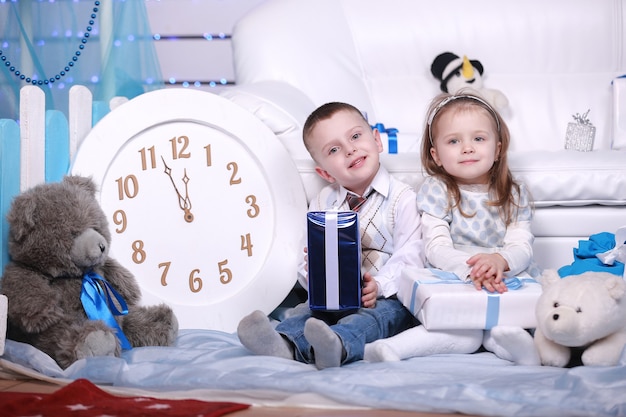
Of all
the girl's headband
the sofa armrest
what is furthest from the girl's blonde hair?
the sofa armrest

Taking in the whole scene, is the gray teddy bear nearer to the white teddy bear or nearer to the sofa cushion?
the white teddy bear

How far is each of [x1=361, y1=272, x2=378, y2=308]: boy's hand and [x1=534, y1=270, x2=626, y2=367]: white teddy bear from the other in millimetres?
350

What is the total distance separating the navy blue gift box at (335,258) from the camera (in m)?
1.50

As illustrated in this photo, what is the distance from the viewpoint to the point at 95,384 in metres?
1.31

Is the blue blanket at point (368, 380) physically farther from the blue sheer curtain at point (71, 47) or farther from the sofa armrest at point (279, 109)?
the blue sheer curtain at point (71, 47)

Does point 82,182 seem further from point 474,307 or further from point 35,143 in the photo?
point 474,307

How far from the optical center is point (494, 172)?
69.9 inches

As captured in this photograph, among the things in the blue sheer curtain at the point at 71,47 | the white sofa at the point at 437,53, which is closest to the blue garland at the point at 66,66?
the blue sheer curtain at the point at 71,47

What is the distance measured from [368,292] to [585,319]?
0.45m

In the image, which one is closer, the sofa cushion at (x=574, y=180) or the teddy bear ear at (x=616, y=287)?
the teddy bear ear at (x=616, y=287)

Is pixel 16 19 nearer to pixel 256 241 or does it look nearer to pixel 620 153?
pixel 256 241

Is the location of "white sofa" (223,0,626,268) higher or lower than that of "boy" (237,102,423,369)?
higher

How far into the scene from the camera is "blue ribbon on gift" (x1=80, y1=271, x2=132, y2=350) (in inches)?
60.2

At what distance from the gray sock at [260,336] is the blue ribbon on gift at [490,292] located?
29 cm
